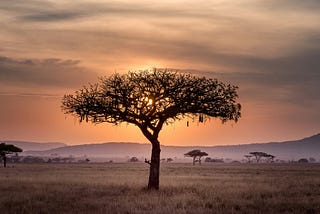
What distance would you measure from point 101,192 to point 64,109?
7761 mm

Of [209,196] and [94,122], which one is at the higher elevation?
[94,122]

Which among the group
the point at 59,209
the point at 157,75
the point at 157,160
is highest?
the point at 157,75

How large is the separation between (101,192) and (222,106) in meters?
10.8

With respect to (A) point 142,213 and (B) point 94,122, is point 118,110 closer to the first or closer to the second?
(B) point 94,122

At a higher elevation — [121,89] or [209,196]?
[121,89]

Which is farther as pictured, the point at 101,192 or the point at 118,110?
the point at 118,110

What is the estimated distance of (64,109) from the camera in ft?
138

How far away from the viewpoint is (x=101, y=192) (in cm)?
3759

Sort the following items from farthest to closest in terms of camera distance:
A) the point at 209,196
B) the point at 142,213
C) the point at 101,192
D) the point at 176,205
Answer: the point at 101,192 → the point at 209,196 → the point at 176,205 → the point at 142,213

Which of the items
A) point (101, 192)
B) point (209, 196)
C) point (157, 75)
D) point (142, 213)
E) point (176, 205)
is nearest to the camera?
point (142, 213)

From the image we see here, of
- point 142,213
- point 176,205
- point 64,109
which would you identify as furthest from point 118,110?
point 142,213

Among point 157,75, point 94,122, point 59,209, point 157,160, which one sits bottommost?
point 59,209

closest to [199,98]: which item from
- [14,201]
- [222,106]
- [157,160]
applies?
[222,106]

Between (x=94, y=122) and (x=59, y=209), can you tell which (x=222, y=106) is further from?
(x=59, y=209)
